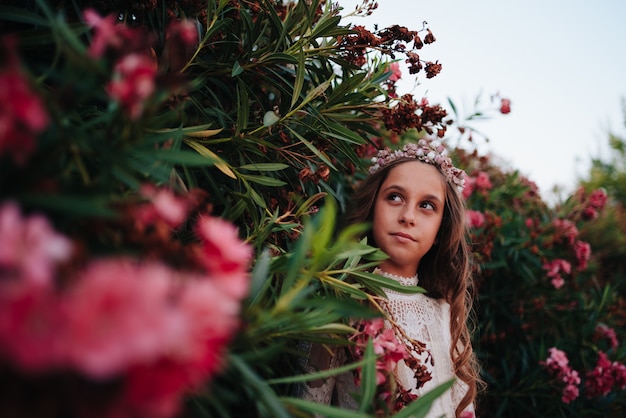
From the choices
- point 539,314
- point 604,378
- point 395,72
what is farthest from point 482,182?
point 395,72

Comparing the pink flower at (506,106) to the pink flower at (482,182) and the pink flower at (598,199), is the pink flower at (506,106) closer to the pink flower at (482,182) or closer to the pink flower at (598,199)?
the pink flower at (482,182)

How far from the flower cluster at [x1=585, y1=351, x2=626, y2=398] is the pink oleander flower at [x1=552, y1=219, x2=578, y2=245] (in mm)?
641

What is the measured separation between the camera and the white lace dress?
1.59 m

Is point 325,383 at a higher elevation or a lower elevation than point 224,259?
lower

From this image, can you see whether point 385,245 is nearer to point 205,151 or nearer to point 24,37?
point 205,151

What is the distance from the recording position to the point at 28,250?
1.27 feet

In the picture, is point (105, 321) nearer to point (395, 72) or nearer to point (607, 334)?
point (395, 72)

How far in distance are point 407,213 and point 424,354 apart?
1.82 feet

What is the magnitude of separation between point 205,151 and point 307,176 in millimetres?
358

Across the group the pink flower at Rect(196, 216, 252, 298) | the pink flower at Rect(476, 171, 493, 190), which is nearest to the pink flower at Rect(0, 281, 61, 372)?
the pink flower at Rect(196, 216, 252, 298)

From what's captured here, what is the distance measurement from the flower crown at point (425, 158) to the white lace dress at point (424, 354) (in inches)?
18.7

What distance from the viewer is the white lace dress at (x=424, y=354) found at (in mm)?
1592

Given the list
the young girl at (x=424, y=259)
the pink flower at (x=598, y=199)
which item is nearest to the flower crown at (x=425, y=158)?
the young girl at (x=424, y=259)

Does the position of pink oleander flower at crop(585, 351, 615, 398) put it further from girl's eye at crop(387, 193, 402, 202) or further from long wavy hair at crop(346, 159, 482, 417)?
girl's eye at crop(387, 193, 402, 202)
